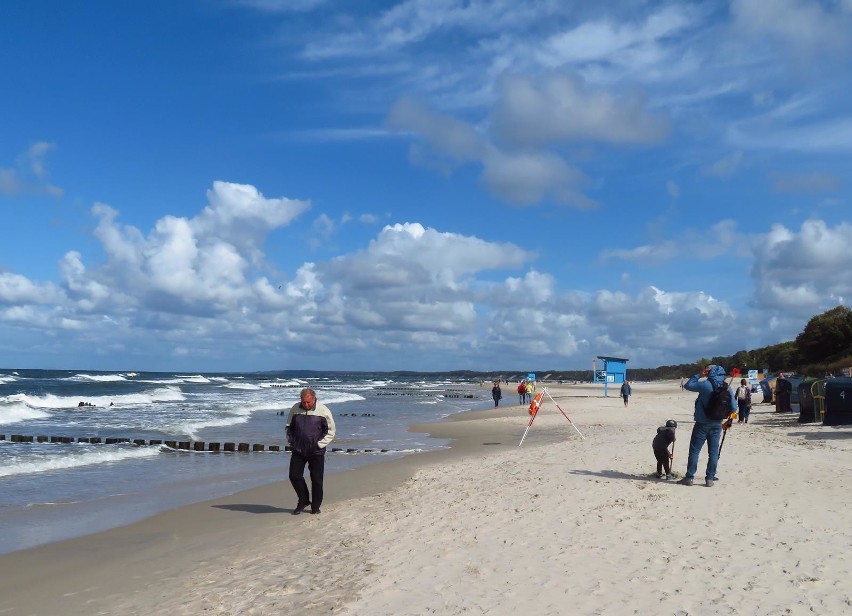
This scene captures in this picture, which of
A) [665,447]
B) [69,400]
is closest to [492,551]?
[665,447]

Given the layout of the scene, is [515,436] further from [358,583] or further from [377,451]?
[358,583]

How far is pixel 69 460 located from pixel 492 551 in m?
13.6

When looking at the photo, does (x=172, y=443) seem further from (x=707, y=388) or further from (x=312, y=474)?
(x=707, y=388)

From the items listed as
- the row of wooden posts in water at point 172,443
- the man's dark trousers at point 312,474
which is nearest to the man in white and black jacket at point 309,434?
the man's dark trousers at point 312,474

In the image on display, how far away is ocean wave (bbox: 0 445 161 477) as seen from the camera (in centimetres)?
1544

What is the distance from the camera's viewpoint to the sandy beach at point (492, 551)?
570 cm

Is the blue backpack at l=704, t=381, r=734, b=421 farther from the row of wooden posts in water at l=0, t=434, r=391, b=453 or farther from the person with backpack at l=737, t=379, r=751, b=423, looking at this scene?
the person with backpack at l=737, t=379, r=751, b=423

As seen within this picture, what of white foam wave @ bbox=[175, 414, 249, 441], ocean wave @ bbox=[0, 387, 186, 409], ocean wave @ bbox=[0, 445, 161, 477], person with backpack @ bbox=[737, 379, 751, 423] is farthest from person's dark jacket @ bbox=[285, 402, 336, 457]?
ocean wave @ bbox=[0, 387, 186, 409]

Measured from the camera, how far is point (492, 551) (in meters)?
7.11

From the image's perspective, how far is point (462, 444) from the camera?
2120 cm

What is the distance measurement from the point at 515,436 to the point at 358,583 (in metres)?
17.4

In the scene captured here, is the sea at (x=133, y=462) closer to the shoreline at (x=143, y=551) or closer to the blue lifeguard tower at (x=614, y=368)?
the shoreline at (x=143, y=551)

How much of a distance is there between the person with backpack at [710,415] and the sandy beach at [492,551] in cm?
31

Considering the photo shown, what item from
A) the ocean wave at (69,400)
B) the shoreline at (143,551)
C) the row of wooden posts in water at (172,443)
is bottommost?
the ocean wave at (69,400)
